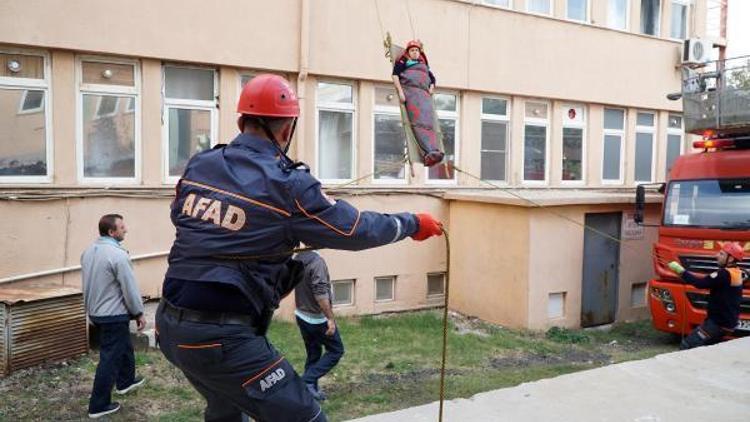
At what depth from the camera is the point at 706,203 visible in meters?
9.77

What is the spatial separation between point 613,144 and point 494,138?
3354 millimetres

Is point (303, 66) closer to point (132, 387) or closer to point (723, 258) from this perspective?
point (132, 387)

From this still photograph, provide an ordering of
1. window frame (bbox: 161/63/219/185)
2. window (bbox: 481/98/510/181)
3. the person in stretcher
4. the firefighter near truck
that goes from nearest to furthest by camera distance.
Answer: the person in stretcher, the firefighter near truck, window frame (bbox: 161/63/219/185), window (bbox: 481/98/510/181)

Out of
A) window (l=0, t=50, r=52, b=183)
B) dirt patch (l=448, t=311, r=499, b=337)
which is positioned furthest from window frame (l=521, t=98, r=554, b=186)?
window (l=0, t=50, r=52, b=183)

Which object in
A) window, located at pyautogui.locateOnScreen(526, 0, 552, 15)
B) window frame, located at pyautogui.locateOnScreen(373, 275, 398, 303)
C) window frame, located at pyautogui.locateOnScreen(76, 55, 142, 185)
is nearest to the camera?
window frame, located at pyautogui.locateOnScreen(76, 55, 142, 185)

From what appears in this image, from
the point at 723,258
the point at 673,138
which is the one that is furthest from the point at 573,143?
the point at 723,258

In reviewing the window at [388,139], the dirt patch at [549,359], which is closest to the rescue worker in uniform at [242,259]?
the dirt patch at [549,359]

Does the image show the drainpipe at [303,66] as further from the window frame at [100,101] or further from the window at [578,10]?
the window at [578,10]

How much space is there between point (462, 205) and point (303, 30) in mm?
3983

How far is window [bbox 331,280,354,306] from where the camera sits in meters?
11.0

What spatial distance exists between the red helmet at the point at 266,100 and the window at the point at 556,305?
350 inches

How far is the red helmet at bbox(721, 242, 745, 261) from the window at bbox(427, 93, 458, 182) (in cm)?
462

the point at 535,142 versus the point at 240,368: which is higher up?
the point at 535,142

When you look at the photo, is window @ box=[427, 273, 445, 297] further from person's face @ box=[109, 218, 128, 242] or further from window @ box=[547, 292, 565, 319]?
person's face @ box=[109, 218, 128, 242]
